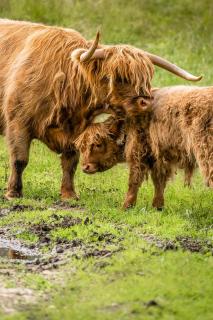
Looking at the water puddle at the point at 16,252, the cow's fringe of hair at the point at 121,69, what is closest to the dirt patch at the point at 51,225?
the water puddle at the point at 16,252

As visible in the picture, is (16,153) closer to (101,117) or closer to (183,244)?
(101,117)

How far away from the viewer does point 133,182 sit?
9.79m

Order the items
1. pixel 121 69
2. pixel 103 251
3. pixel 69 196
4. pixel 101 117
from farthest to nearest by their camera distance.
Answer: pixel 69 196, pixel 101 117, pixel 121 69, pixel 103 251

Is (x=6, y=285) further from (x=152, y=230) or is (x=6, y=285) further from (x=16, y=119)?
(x=16, y=119)

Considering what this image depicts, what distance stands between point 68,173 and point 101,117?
1.09 m

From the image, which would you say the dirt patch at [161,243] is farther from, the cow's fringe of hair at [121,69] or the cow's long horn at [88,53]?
the cow's long horn at [88,53]

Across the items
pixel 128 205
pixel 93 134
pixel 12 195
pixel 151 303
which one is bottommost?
pixel 12 195

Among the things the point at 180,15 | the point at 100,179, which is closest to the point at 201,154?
the point at 100,179

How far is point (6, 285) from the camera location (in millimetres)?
6629

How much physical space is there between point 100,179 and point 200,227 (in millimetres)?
3542

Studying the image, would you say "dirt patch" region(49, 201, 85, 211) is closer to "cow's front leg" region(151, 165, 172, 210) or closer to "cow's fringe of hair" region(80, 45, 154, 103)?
"cow's front leg" region(151, 165, 172, 210)

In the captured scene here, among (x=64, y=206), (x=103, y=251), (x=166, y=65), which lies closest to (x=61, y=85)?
(x=166, y=65)

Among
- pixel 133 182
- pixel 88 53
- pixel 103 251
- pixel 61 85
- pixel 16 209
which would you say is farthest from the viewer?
pixel 61 85

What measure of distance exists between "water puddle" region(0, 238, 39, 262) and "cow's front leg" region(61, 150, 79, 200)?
2332mm
